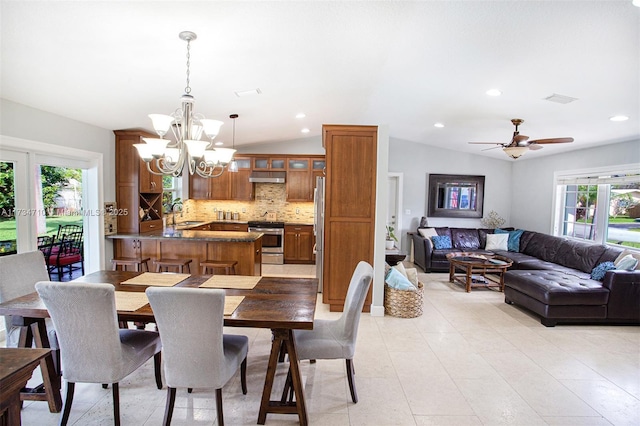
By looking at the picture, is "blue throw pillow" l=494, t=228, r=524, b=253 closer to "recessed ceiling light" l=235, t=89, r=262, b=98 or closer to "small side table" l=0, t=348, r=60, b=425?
"recessed ceiling light" l=235, t=89, r=262, b=98

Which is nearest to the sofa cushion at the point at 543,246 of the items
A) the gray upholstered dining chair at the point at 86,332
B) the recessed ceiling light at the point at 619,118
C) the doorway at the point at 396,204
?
the recessed ceiling light at the point at 619,118

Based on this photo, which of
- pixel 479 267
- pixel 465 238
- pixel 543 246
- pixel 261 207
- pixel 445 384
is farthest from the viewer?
pixel 261 207

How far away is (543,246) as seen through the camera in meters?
5.66

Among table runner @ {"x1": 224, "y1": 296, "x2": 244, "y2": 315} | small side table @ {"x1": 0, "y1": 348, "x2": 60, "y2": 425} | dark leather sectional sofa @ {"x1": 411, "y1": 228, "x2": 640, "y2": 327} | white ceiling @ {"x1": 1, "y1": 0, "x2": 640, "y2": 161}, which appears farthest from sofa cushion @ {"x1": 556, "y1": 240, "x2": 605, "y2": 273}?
small side table @ {"x1": 0, "y1": 348, "x2": 60, "y2": 425}

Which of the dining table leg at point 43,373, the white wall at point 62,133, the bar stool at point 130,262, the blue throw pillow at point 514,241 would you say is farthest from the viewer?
the blue throw pillow at point 514,241

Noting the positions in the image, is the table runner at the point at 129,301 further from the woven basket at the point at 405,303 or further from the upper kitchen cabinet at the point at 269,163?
the upper kitchen cabinet at the point at 269,163

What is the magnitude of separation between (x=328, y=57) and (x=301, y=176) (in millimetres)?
4137

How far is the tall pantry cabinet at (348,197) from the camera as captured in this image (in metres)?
3.87

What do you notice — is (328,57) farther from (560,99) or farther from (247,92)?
(560,99)

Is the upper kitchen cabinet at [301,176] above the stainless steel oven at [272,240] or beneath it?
above

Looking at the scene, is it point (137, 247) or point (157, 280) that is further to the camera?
point (137, 247)

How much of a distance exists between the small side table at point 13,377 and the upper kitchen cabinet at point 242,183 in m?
5.86

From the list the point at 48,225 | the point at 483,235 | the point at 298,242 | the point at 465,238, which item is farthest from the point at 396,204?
the point at 48,225

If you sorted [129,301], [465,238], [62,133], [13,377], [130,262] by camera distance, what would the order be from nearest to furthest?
[13,377], [129,301], [62,133], [130,262], [465,238]
